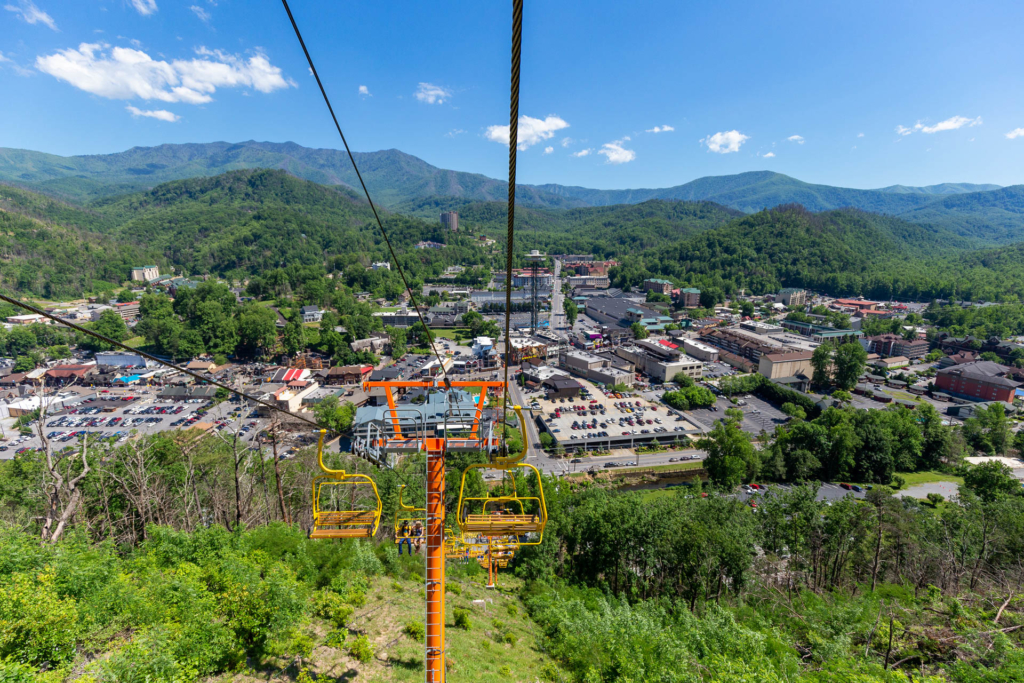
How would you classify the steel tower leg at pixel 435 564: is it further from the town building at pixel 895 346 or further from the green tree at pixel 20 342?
the town building at pixel 895 346

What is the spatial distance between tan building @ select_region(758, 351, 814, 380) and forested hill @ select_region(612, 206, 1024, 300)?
3832 centimetres

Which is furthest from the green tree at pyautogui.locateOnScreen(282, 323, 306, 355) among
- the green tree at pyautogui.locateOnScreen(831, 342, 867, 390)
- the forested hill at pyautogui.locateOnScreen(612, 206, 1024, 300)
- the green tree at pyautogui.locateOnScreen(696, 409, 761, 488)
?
the forested hill at pyautogui.locateOnScreen(612, 206, 1024, 300)

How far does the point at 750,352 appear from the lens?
1692 inches

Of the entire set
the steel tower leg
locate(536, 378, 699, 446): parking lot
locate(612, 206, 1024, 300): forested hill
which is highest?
locate(612, 206, 1024, 300): forested hill

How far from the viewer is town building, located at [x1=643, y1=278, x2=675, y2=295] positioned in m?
75.8

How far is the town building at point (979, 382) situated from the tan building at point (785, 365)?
10150 millimetres

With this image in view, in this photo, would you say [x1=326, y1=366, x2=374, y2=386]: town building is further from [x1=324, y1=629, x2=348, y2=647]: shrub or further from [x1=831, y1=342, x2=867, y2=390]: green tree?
[x1=831, y1=342, x2=867, y2=390]: green tree

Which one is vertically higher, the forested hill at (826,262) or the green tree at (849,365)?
the forested hill at (826,262)

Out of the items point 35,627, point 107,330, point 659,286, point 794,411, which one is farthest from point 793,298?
point 107,330

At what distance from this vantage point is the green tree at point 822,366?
1459 inches

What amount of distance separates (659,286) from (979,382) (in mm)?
46089

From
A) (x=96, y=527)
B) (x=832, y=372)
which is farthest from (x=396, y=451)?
(x=832, y=372)


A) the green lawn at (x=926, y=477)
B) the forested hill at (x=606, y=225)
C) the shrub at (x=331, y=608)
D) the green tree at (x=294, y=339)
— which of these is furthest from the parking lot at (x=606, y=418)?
the forested hill at (x=606, y=225)

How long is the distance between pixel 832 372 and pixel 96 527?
159 feet
